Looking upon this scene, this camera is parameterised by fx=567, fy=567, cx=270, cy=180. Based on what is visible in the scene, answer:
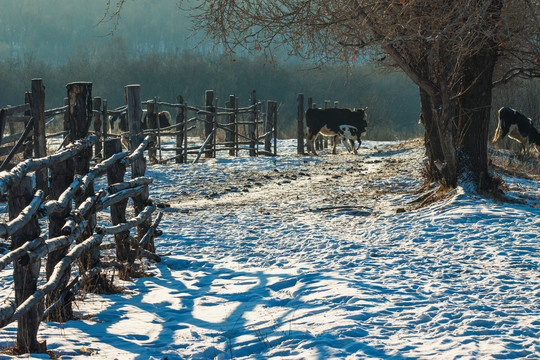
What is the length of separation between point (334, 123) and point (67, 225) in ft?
57.4

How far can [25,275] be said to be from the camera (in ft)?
11.0

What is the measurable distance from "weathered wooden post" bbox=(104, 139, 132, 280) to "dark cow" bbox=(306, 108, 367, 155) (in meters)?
15.1

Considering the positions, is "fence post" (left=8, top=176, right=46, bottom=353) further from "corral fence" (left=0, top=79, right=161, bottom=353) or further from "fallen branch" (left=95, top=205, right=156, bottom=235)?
"fallen branch" (left=95, top=205, right=156, bottom=235)

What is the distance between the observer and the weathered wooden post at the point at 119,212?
535 cm

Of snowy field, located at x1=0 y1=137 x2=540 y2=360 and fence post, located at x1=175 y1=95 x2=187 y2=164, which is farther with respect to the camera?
fence post, located at x1=175 y1=95 x2=187 y2=164

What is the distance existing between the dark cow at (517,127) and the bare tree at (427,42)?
8508mm

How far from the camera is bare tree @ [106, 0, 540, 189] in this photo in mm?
7301

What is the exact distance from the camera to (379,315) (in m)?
4.18

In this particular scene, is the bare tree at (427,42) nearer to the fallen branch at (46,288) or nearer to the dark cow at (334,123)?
the fallen branch at (46,288)

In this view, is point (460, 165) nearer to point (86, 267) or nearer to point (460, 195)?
point (460, 195)

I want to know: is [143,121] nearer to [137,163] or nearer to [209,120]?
A: [209,120]

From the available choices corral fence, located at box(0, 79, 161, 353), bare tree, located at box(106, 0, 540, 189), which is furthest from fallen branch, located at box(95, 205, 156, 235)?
bare tree, located at box(106, 0, 540, 189)

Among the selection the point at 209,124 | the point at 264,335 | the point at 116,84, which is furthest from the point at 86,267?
the point at 116,84

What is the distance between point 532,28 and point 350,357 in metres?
6.44
